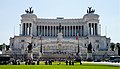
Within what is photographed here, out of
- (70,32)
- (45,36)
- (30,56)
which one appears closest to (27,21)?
(45,36)

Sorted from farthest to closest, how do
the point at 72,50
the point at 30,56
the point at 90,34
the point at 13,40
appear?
1. the point at 90,34
2. the point at 13,40
3. the point at 72,50
4. the point at 30,56

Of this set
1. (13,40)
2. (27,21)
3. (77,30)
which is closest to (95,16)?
(77,30)

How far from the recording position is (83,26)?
112 meters

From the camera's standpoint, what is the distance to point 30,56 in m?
70.5

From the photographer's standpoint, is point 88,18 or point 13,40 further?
point 88,18

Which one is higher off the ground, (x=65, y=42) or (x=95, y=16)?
(x=95, y=16)

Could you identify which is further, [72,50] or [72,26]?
[72,26]

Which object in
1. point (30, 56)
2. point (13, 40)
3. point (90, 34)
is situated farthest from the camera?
point (90, 34)

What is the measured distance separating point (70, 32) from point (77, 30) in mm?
3377

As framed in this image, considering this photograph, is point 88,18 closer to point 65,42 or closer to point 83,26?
point 83,26

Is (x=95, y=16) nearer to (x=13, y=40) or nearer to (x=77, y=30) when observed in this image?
(x=77, y=30)

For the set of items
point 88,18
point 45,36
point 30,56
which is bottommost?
point 30,56

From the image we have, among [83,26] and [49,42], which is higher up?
[83,26]

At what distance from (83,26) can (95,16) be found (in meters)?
8.24
